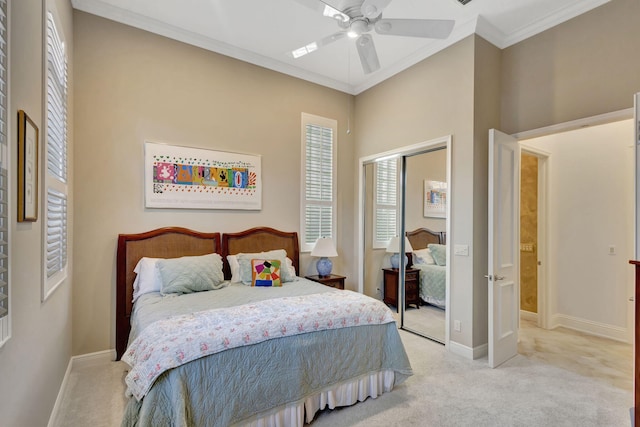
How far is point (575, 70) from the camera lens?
290 cm

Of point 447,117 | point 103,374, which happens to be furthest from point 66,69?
point 447,117

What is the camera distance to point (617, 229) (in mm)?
3742

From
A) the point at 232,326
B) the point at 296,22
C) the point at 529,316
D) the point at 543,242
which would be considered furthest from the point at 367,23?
the point at 529,316

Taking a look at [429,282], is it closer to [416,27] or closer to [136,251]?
[416,27]

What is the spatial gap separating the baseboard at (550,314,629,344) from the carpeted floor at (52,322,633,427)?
14.1 inches

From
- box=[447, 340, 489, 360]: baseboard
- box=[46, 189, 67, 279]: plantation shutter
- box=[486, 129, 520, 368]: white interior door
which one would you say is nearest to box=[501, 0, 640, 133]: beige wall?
box=[486, 129, 520, 368]: white interior door

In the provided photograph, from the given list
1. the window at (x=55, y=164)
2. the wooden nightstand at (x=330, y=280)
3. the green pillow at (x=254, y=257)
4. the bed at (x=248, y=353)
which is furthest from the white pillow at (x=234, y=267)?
the window at (x=55, y=164)

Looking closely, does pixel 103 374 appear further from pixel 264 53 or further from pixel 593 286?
pixel 593 286

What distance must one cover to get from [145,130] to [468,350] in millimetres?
4002

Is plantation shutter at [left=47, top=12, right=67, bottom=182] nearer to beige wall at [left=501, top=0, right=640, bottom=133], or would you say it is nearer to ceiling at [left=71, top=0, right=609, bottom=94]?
ceiling at [left=71, top=0, right=609, bottom=94]

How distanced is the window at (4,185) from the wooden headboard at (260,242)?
2.43 meters

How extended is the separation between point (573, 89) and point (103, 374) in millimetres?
4947

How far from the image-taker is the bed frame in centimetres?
311

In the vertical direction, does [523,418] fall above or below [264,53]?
below
